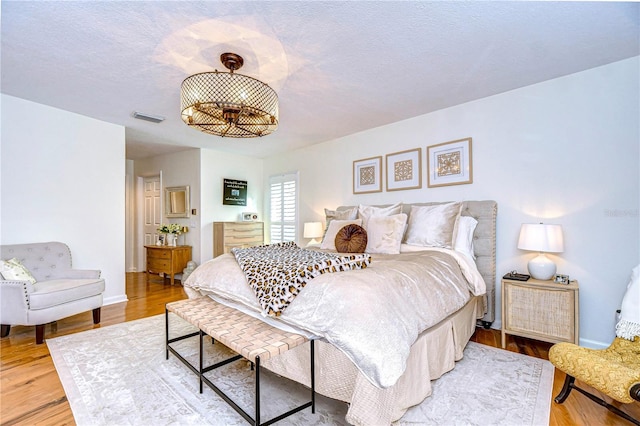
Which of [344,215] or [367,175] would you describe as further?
[367,175]

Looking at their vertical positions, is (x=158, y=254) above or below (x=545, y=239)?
below

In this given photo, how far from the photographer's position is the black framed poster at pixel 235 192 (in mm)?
5695

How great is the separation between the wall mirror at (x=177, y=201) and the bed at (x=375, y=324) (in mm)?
3328

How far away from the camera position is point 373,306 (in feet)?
5.19

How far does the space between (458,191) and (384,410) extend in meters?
2.63

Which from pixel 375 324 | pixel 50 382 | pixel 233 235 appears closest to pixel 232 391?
pixel 375 324

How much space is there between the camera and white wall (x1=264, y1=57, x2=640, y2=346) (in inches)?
98.0

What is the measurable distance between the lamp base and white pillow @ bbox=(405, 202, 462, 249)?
693 millimetres

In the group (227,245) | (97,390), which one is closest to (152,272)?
(227,245)

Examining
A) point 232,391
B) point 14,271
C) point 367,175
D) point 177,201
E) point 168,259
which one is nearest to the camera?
point 232,391

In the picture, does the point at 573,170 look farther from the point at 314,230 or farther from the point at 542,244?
the point at 314,230

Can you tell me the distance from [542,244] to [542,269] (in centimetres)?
23

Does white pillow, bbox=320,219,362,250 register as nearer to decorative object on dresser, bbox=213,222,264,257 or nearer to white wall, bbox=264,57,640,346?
white wall, bbox=264,57,640,346

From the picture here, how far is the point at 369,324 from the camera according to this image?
1.52m
